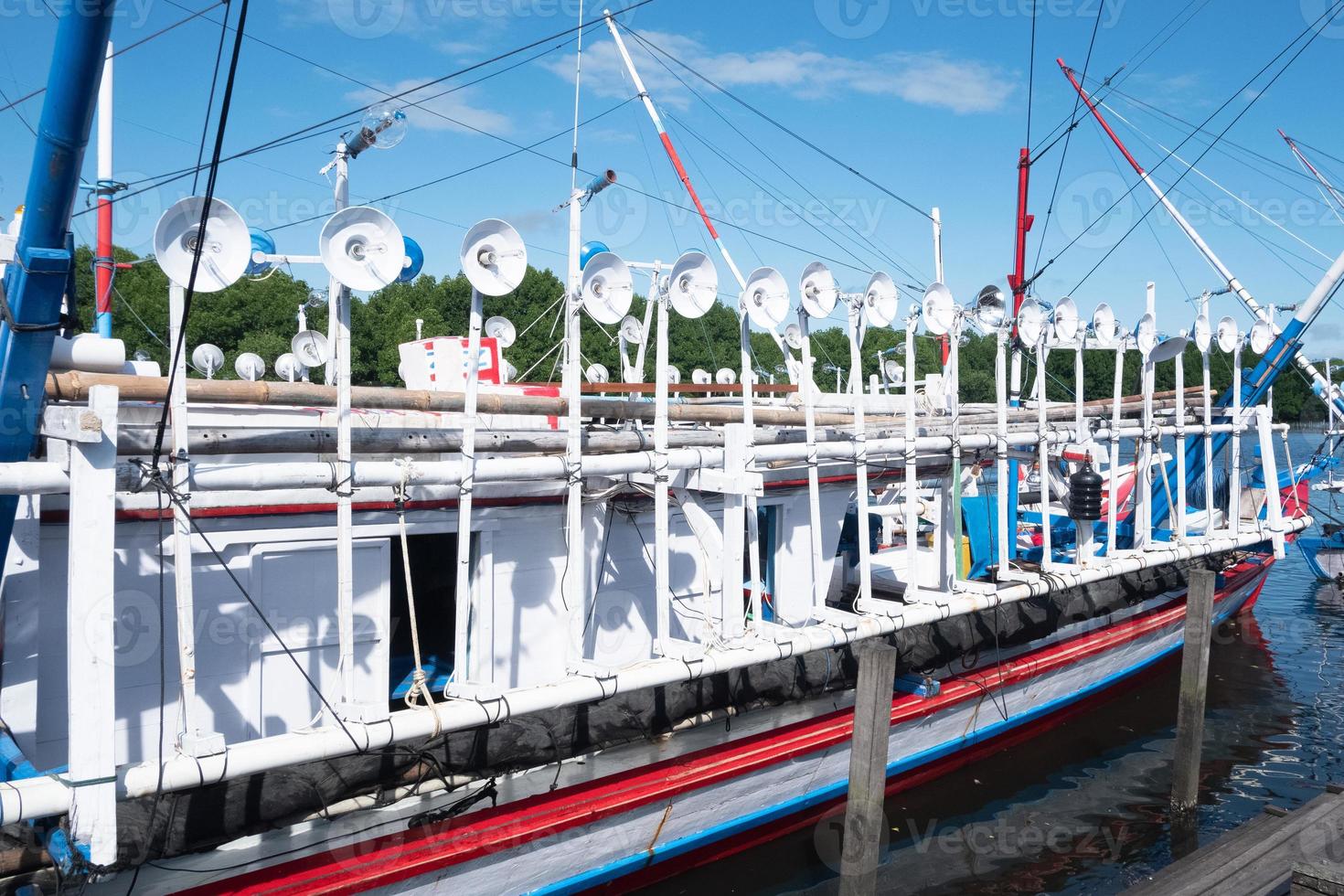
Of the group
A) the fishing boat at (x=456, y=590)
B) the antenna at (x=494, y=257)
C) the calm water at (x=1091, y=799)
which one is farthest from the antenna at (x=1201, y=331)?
the antenna at (x=494, y=257)

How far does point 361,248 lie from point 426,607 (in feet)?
17.7

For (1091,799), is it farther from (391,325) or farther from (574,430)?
(391,325)

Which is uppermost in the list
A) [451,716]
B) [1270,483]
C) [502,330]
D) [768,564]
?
[502,330]

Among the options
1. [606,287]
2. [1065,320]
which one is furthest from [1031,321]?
[606,287]

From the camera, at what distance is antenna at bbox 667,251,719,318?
839 cm

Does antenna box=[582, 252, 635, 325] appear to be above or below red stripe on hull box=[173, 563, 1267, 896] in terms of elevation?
above

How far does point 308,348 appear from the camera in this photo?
600 inches

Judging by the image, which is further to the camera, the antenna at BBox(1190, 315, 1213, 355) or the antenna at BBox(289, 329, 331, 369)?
the antenna at BBox(289, 329, 331, 369)

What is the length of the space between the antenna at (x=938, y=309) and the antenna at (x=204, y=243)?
6.99 metres

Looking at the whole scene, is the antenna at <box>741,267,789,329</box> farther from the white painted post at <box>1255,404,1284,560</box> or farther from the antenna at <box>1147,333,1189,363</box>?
the white painted post at <box>1255,404,1284,560</box>

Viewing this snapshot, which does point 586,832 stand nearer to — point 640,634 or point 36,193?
point 640,634

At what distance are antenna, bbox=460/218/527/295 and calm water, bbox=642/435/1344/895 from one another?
6353 mm

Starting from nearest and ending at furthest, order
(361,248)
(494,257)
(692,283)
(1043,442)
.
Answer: (361,248), (494,257), (692,283), (1043,442)

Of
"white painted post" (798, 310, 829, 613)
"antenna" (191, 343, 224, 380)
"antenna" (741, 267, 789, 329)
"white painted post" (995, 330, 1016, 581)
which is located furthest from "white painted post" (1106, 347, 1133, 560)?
"antenna" (191, 343, 224, 380)
